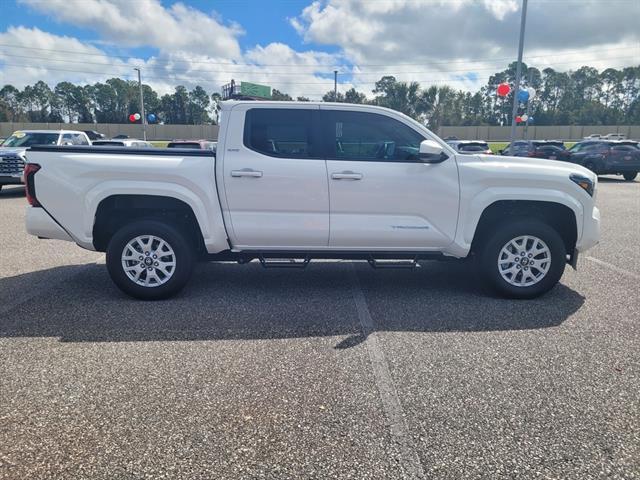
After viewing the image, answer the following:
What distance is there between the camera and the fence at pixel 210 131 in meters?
66.8

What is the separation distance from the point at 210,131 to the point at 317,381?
68.4 metres

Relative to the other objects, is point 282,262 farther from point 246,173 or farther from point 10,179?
point 10,179

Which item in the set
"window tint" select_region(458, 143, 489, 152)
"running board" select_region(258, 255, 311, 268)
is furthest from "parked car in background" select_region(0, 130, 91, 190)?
"window tint" select_region(458, 143, 489, 152)

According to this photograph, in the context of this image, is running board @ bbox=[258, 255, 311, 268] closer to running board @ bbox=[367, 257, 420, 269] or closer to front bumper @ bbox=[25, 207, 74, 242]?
running board @ bbox=[367, 257, 420, 269]

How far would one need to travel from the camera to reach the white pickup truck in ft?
15.8

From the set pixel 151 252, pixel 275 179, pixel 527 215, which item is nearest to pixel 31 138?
pixel 151 252

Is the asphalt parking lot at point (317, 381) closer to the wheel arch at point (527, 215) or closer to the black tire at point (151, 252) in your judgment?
the black tire at point (151, 252)

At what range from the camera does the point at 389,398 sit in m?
3.18

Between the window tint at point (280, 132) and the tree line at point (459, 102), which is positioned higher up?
the tree line at point (459, 102)

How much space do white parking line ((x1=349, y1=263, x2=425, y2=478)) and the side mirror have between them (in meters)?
1.66

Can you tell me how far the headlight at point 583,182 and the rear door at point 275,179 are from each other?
265 cm

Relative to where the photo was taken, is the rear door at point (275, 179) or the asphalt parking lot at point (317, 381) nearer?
the asphalt parking lot at point (317, 381)

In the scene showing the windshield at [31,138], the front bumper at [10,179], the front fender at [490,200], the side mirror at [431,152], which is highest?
the windshield at [31,138]

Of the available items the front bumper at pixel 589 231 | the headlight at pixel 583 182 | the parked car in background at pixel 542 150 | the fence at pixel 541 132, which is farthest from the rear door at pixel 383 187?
the fence at pixel 541 132
